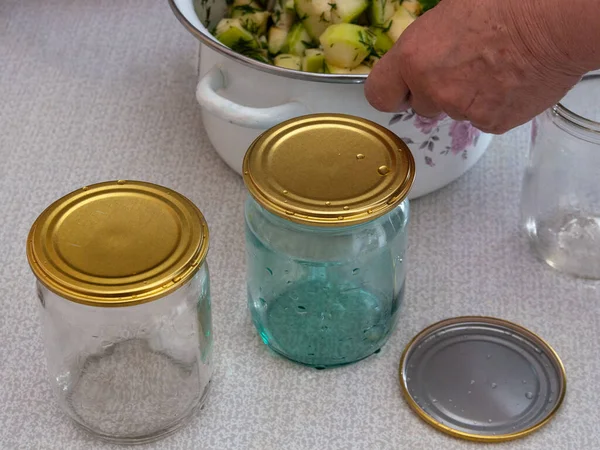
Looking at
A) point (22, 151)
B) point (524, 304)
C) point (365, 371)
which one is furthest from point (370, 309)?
point (22, 151)

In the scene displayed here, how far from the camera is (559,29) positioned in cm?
67

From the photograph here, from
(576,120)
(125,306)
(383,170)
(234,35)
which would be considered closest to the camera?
(125,306)

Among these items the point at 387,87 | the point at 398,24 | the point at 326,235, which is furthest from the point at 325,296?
the point at 398,24

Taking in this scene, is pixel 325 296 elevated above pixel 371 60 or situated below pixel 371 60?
below

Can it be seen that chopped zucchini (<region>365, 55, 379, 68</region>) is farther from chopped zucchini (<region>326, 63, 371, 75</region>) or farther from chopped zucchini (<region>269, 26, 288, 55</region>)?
chopped zucchini (<region>269, 26, 288, 55</region>)

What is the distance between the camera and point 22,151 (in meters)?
1.06

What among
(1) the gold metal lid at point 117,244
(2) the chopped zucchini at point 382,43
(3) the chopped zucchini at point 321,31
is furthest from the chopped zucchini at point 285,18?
(1) the gold metal lid at point 117,244

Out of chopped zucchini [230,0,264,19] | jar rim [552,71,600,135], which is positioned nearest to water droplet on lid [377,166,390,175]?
jar rim [552,71,600,135]

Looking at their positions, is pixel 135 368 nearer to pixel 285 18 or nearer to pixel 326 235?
pixel 326 235

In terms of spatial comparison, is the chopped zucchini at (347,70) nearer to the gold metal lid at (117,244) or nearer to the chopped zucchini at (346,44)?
the chopped zucchini at (346,44)

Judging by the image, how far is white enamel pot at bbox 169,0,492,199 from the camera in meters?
0.86

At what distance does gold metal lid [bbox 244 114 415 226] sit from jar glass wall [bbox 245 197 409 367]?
0.05m

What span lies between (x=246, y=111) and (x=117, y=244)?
0.79 feet

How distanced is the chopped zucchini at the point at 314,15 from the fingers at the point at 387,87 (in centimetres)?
18
